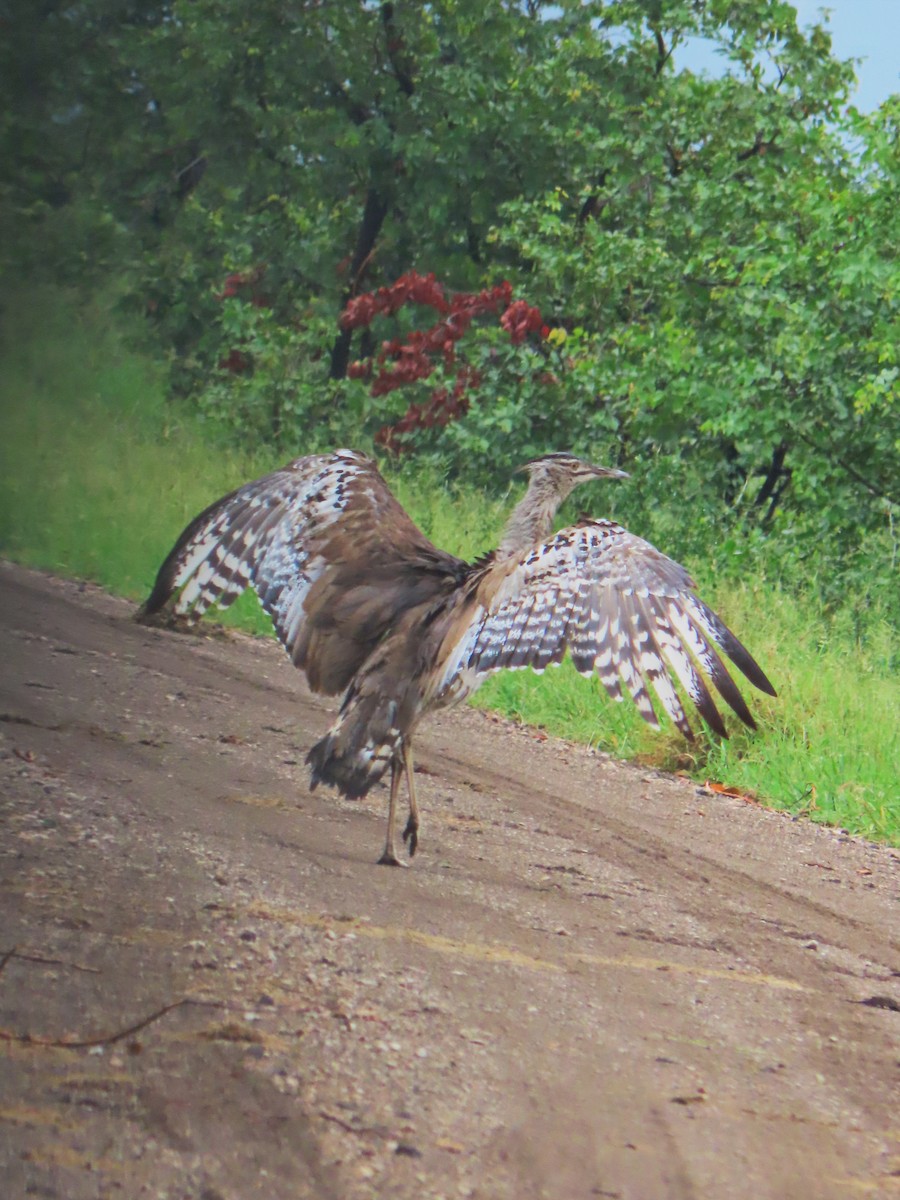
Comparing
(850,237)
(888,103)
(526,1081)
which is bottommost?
(526,1081)

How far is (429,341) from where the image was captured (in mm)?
12734

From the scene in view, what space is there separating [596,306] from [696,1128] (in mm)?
9832

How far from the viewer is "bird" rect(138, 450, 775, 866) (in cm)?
458

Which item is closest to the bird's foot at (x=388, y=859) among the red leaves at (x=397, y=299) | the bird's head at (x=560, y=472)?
the bird's head at (x=560, y=472)

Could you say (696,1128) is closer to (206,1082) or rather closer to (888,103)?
(206,1082)

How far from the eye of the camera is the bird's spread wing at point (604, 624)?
4496mm

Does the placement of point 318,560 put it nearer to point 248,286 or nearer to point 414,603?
point 414,603

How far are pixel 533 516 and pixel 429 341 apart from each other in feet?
24.1

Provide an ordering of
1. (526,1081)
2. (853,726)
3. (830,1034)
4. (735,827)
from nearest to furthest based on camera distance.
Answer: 1. (526,1081)
2. (830,1034)
3. (735,827)
4. (853,726)

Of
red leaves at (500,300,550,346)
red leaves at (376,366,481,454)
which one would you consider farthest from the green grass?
red leaves at (500,300,550,346)

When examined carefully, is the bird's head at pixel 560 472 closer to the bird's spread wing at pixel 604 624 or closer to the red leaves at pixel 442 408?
the bird's spread wing at pixel 604 624

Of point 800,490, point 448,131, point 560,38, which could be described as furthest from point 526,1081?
point 560,38

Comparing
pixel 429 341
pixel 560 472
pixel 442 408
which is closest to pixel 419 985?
pixel 560 472

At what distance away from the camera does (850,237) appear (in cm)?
968
